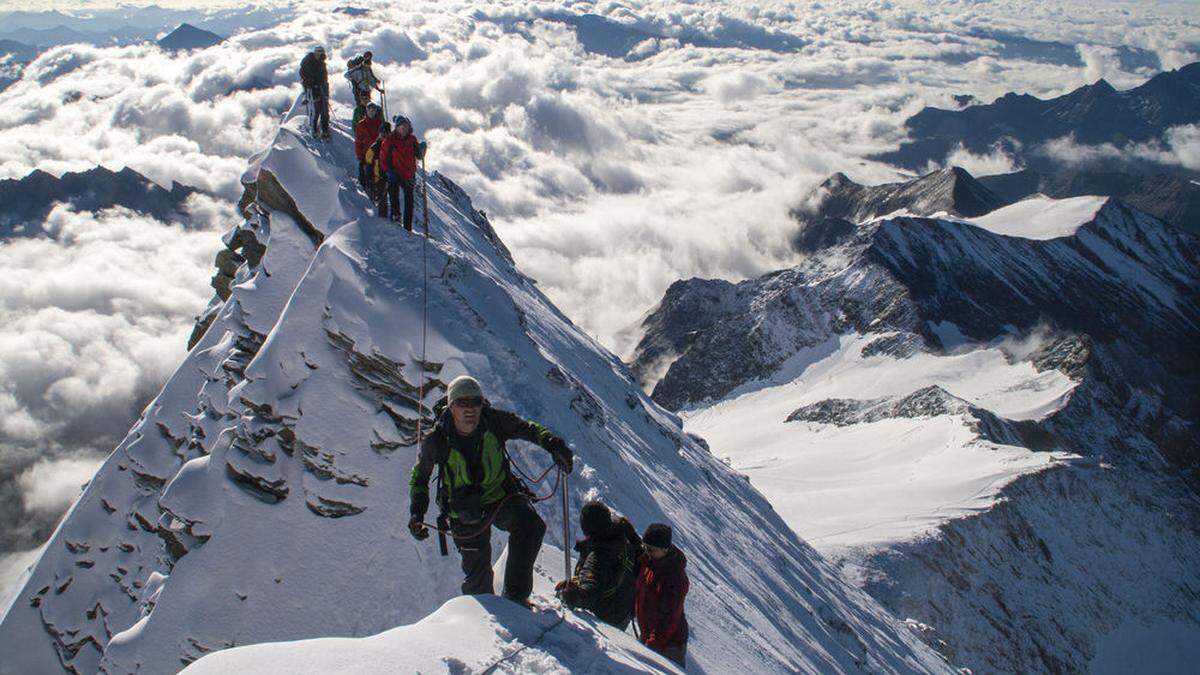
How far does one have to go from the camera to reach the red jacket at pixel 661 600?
1030 cm

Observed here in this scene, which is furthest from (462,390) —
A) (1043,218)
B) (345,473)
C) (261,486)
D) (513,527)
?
(1043,218)

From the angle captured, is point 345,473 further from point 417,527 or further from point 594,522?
point 417,527

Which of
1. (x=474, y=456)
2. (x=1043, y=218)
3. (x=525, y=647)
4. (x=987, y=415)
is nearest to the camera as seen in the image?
(x=525, y=647)

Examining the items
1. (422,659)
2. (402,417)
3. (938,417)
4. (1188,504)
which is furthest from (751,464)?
(422,659)

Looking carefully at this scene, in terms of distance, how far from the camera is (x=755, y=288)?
178000 mm

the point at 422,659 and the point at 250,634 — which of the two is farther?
the point at 250,634

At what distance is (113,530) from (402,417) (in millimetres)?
17971

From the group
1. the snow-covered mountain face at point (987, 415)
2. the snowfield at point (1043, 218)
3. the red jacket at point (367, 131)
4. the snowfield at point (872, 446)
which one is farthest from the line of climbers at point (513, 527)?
the snowfield at point (1043, 218)

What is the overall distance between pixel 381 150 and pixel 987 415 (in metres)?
73.7

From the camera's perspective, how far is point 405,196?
20.7m

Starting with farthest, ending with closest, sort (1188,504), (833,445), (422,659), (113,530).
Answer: (833,445) < (1188,504) < (113,530) < (422,659)

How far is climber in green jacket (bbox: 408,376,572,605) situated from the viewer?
8875 mm

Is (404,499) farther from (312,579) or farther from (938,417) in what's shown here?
(938,417)

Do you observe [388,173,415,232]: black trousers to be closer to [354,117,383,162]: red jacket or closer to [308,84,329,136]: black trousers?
[354,117,383,162]: red jacket
